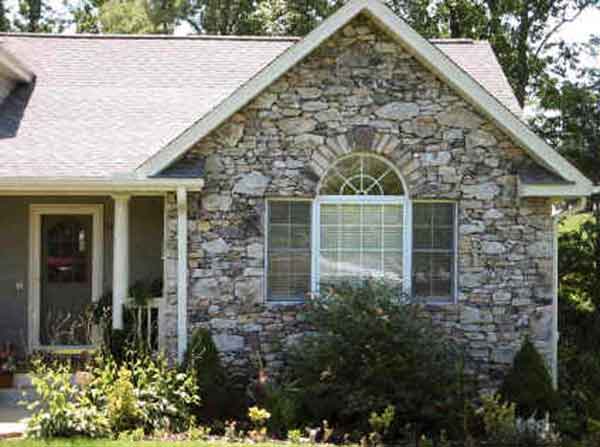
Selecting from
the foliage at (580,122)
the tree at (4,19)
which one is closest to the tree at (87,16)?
the tree at (4,19)

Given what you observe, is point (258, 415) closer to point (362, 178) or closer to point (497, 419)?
point (497, 419)

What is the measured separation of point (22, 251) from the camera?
1201cm

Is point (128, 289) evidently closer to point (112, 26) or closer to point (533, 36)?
point (533, 36)

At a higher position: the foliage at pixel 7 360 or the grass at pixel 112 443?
the foliage at pixel 7 360

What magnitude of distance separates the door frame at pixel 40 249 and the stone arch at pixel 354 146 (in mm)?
4004

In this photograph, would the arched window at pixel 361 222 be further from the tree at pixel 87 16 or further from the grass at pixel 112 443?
the tree at pixel 87 16

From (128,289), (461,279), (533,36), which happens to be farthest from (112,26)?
(461,279)

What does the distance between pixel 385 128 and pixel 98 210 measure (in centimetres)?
482

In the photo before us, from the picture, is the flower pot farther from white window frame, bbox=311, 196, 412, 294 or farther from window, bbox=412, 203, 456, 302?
window, bbox=412, 203, 456, 302

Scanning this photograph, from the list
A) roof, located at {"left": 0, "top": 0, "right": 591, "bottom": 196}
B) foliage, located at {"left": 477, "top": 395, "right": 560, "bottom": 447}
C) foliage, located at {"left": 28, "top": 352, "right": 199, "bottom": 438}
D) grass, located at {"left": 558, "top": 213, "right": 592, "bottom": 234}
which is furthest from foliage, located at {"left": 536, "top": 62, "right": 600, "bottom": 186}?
foliage, located at {"left": 28, "top": 352, "right": 199, "bottom": 438}

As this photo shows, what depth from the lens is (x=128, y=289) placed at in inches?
414

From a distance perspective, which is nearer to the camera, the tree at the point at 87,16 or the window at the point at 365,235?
the window at the point at 365,235

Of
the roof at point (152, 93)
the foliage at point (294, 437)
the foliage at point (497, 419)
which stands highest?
the roof at point (152, 93)

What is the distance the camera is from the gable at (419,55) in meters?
9.50
